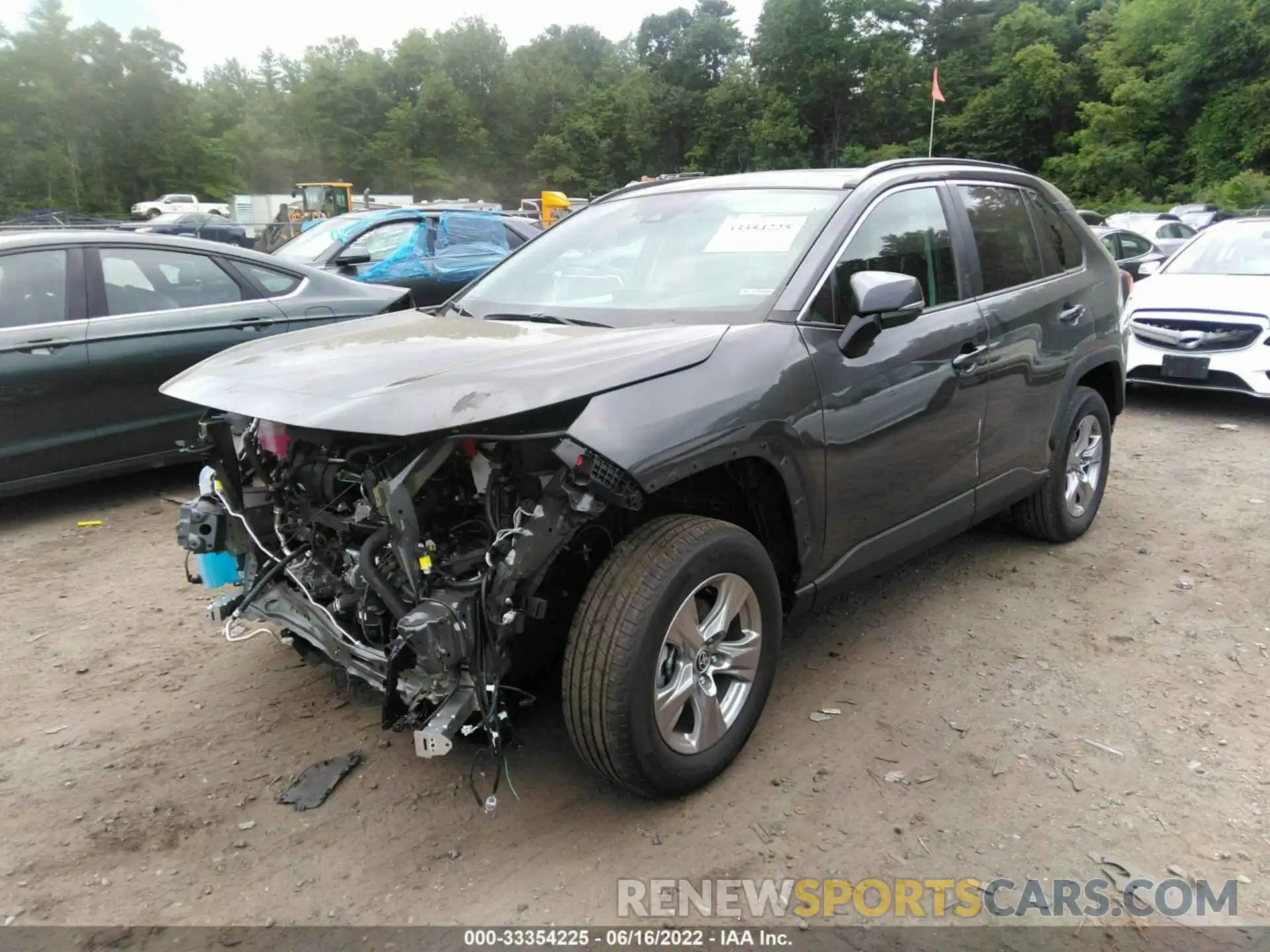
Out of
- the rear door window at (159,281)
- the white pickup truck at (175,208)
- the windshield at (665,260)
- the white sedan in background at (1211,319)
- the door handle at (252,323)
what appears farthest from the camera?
the white pickup truck at (175,208)

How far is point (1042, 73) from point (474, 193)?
4319 cm

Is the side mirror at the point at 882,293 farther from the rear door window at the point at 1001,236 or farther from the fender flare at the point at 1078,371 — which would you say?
the fender flare at the point at 1078,371

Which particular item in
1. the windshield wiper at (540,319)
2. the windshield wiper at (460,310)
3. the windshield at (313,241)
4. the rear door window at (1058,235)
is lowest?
the windshield wiper at (540,319)

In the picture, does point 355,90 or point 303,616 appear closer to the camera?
point 303,616

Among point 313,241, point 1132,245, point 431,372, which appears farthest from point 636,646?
point 1132,245

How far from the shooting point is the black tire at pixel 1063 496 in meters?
4.43

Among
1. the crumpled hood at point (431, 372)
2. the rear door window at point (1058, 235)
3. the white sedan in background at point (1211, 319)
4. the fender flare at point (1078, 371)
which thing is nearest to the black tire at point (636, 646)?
the crumpled hood at point (431, 372)

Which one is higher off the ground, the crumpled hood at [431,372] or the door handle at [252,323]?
the door handle at [252,323]

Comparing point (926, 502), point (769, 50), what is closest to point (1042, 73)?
point (769, 50)

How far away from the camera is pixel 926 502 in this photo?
3.53m

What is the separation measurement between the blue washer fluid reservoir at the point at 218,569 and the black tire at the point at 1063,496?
359 cm

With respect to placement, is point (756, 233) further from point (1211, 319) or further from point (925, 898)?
point (1211, 319)

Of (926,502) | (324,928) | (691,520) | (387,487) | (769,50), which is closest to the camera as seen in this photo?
(324,928)

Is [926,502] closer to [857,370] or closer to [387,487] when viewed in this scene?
[857,370]
